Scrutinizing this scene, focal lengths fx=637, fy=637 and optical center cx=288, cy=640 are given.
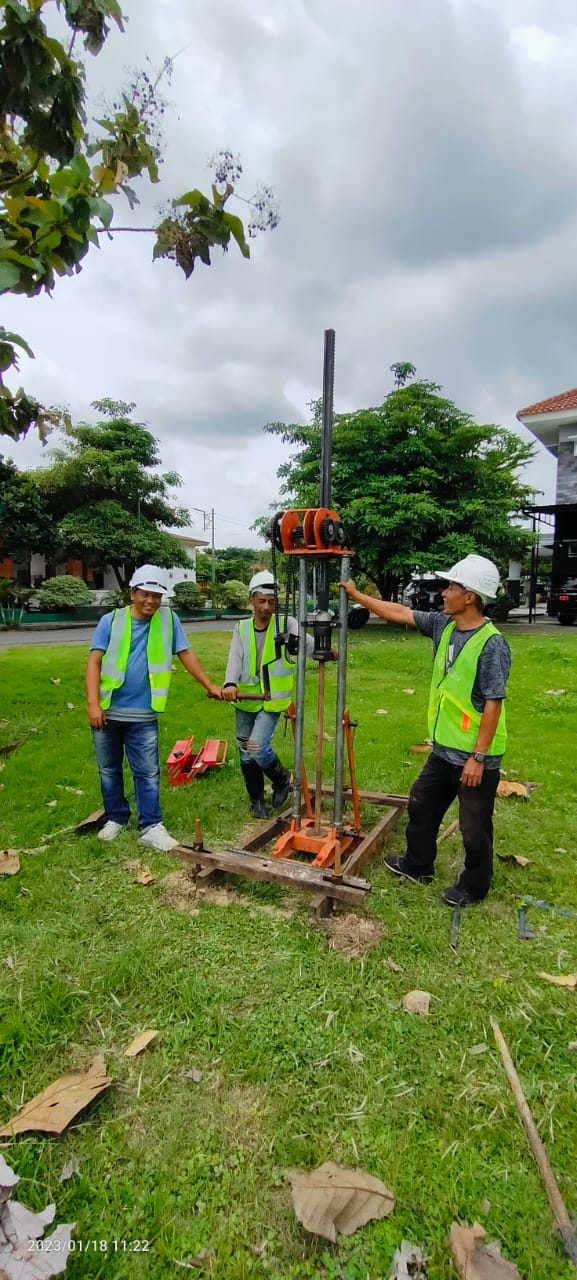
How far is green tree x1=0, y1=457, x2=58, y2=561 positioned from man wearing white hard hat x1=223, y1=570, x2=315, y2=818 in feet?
80.7

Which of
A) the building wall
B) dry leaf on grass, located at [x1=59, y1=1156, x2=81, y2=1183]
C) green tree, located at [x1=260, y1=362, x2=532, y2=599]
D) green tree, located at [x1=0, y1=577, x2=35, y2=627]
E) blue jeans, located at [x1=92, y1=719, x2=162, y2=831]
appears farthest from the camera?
green tree, located at [x1=0, y1=577, x2=35, y2=627]

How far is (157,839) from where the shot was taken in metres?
4.40

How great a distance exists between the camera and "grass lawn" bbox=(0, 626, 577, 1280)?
6.29 ft

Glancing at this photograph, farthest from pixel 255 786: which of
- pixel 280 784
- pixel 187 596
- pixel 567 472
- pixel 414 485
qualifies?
pixel 187 596

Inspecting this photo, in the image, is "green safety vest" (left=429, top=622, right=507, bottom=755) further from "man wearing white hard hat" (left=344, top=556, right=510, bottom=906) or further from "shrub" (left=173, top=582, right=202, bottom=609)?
"shrub" (left=173, top=582, right=202, bottom=609)

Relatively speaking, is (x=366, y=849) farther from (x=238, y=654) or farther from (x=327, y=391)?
(x=327, y=391)

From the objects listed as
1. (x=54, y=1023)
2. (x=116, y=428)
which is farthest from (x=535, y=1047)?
(x=116, y=428)

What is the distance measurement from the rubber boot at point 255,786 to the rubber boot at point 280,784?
0.14m

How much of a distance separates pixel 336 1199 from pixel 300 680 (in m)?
2.39

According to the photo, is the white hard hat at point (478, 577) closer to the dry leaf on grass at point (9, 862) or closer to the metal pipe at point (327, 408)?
the metal pipe at point (327, 408)

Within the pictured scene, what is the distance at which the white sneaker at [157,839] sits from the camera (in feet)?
14.3

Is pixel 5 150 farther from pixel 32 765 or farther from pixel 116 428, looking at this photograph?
pixel 116 428

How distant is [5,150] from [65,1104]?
12.0 feet

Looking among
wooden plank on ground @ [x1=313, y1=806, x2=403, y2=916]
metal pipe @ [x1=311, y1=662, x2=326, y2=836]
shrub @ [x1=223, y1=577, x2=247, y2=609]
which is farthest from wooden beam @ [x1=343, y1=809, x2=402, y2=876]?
shrub @ [x1=223, y1=577, x2=247, y2=609]
